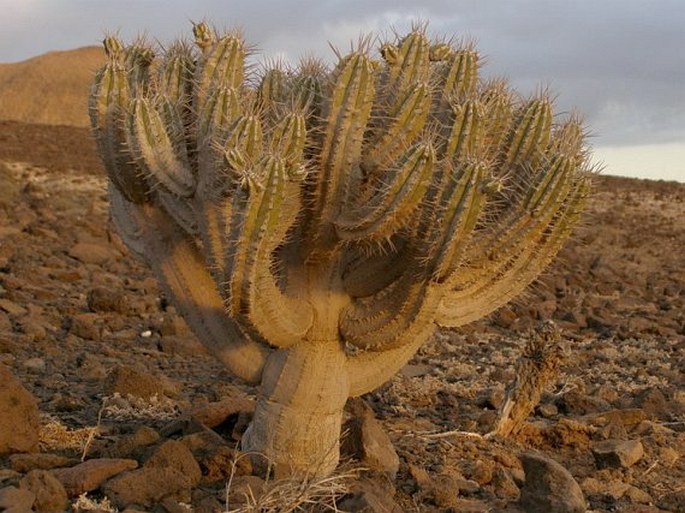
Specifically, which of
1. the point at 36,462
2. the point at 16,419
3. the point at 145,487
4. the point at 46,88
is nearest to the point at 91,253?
the point at 16,419

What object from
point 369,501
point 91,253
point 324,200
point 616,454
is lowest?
point 616,454

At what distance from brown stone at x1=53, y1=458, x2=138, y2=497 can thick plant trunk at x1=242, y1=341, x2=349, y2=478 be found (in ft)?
2.21

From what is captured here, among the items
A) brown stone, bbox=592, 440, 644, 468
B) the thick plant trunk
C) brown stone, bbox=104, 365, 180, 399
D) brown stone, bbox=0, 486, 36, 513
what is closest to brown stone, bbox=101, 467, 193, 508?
brown stone, bbox=0, 486, 36, 513

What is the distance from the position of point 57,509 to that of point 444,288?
6.59ft

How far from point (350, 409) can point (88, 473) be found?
1.92m

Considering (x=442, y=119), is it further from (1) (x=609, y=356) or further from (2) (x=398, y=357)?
(1) (x=609, y=356)

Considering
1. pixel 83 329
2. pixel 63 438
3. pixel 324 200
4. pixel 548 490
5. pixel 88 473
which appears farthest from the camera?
pixel 83 329

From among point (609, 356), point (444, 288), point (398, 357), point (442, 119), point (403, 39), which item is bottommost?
point (609, 356)

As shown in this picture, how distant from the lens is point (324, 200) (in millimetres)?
4891

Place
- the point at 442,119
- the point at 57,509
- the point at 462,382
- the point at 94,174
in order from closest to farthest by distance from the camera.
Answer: the point at 57,509 < the point at 442,119 < the point at 462,382 < the point at 94,174

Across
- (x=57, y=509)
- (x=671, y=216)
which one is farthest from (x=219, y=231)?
(x=671, y=216)

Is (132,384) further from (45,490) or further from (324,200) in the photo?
(324,200)

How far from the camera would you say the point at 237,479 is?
15.9 ft

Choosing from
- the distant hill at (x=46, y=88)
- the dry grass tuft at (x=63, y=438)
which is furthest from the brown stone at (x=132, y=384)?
the distant hill at (x=46, y=88)
